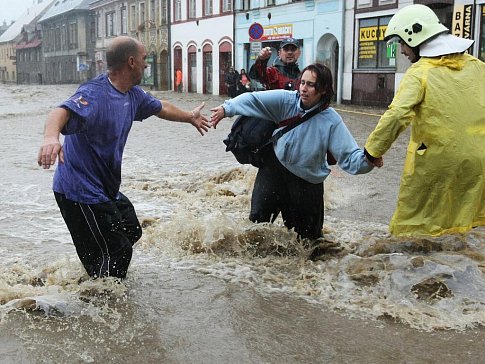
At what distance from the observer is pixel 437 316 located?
4.16 m

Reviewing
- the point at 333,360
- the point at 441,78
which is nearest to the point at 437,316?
the point at 333,360

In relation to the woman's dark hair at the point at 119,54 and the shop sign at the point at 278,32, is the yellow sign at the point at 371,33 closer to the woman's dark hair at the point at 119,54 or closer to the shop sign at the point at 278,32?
the shop sign at the point at 278,32

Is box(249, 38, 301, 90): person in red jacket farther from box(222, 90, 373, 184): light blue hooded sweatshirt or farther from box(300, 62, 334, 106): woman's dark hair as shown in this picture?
box(300, 62, 334, 106): woman's dark hair

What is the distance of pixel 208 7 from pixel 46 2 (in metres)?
53.5

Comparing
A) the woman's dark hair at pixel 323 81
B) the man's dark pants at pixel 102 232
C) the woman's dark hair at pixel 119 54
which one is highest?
the woman's dark hair at pixel 119 54

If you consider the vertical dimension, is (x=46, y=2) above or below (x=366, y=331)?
above

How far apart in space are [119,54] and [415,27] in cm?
220

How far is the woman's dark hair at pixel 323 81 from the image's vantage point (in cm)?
469

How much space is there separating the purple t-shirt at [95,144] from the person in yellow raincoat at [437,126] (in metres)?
1.73

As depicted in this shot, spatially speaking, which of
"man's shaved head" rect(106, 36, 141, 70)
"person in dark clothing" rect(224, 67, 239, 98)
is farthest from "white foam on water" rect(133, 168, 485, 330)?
"person in dark clothing" rect(224, 67, 239, 98)

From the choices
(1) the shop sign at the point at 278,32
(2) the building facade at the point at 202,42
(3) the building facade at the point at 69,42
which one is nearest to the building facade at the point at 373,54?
(1) the shop sign at the point at 278,32

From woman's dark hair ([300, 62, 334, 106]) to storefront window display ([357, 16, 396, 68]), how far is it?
18607mm

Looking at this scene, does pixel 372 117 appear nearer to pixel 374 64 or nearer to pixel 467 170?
pixel 374 64

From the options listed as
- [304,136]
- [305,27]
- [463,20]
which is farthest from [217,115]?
[305,27]
